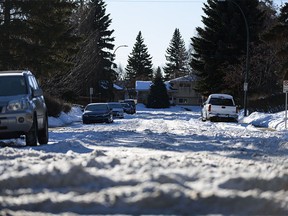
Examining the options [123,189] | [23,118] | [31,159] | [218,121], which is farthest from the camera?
[218,121]

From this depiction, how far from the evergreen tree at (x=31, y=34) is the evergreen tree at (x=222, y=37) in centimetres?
2376

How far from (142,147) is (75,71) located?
35.0 m

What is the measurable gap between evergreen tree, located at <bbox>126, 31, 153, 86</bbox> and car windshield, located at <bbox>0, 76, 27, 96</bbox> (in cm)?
11499

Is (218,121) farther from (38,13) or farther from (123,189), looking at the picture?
(123,189)

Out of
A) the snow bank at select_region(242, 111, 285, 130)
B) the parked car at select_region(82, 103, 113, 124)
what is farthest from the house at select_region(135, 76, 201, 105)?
the parked car at select_region(82, 103, 113, 124)

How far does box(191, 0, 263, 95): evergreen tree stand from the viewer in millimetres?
50719

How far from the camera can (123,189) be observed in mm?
6414

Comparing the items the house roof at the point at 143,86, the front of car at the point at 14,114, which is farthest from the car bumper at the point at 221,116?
the house roof at the point at 143,86

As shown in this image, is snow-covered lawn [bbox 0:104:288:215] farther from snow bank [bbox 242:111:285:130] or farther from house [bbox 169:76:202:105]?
house [bbox 169:76:202:105]

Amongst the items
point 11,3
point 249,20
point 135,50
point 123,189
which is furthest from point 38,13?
point 135,50

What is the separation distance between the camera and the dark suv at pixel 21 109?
1276 cm

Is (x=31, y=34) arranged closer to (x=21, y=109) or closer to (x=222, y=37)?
(x=21, y=109)

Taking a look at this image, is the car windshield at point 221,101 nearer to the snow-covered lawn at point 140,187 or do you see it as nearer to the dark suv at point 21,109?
the dark suv at point 21,109

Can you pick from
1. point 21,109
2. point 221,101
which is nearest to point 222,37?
point 221,101
